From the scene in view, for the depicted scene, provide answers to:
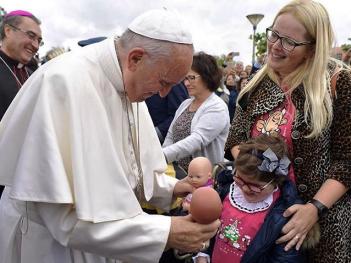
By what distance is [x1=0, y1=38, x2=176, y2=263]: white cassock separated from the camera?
1471 mm

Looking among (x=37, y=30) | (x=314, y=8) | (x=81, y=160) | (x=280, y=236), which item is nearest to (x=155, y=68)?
(x=81, y=160)

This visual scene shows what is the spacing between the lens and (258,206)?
2.22 m

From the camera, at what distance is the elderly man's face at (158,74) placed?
5.31 feet

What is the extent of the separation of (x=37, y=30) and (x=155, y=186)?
2.98 meters

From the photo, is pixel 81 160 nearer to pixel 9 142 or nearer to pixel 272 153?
pixel 9 142

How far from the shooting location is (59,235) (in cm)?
149

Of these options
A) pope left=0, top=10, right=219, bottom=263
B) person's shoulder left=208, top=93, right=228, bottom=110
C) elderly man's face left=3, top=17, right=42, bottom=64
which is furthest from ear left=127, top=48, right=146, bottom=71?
elderly man's face left=3, top=17, right=42, bottom=64

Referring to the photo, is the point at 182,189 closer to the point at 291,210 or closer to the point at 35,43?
the point at 291,210

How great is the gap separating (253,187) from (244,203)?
150mm

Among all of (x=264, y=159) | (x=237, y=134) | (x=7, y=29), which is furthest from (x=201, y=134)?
(x=7, y=29)

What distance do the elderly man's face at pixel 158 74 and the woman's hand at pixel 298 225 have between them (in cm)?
92

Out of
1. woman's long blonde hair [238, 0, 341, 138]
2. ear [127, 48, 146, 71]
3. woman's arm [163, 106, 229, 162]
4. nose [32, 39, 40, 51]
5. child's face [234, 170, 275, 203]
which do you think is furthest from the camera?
nose [32, 39, 40, 51]

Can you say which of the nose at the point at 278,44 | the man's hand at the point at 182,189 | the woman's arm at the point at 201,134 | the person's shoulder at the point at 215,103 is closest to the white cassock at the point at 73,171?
the man's hand at the point at 182,189

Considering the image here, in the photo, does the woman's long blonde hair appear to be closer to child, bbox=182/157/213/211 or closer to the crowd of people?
the crowd of people
